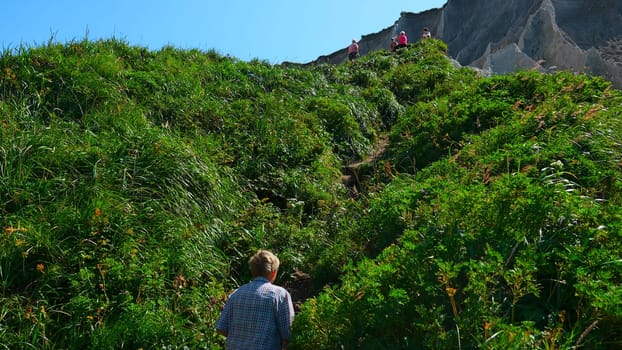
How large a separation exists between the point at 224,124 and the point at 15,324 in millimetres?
5585

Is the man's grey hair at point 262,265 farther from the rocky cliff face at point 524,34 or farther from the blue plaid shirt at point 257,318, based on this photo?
the rocky cliff face at point 524,34

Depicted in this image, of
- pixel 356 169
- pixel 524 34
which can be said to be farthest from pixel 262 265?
pixel 524 34

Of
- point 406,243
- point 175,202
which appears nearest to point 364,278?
point 406,243

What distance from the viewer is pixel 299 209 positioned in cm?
807

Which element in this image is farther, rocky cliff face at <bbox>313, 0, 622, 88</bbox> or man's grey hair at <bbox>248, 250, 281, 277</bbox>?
rocky cliff face at <bbox>313, 0, 622, 88</bbox>

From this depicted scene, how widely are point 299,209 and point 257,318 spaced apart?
3.78 m

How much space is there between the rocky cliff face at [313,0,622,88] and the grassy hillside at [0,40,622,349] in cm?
1541

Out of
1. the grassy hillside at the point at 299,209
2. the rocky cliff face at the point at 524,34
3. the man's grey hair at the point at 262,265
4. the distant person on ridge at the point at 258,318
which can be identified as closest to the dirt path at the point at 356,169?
the grassy hillside at the point at 299,209

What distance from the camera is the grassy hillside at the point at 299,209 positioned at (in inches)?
150

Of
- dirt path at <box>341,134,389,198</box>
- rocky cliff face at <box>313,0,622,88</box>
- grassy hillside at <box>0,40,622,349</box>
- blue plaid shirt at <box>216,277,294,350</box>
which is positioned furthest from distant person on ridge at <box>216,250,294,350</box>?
rocky cliff face at <box>313,0,622,88</box>

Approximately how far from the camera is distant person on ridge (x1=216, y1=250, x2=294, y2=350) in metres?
4.34

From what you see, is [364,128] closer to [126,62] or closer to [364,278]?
[126,62]

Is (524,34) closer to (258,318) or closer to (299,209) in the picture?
(299,209)

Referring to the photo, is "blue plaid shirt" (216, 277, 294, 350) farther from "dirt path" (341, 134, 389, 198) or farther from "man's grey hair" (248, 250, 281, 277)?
"dirt path" (341, 134, 389, 198)
